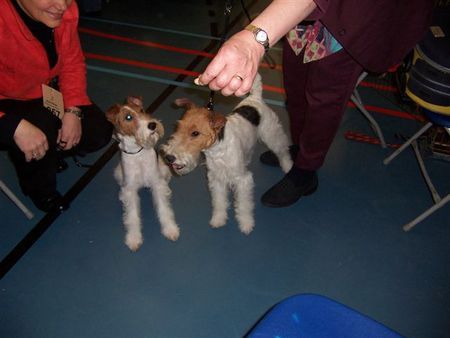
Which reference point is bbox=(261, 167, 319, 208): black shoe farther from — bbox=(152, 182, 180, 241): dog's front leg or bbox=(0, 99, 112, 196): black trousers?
bbox=(0, 99, 112, 196): black trousers

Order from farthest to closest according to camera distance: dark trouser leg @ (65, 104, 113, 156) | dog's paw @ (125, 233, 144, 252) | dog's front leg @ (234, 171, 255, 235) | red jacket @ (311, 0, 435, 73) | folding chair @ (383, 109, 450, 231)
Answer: dark trouser leg @ (65, 104, 113, 156), dog's front leg @ (234, 171, 255, 235), dog's paw @ (125, 233, 144, 252), folding chair @ (383, 109, 450, 231), red jacket @ (311, 0, 435, 73)

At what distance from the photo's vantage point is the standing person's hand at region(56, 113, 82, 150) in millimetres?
2318

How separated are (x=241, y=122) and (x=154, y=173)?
0.72 metres

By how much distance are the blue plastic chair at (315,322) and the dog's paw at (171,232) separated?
1.51m

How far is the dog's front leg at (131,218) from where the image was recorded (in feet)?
7.57

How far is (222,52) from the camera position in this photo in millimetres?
1013

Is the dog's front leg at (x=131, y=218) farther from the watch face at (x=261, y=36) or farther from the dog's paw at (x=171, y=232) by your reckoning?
the watch face at (x=261, y=36)

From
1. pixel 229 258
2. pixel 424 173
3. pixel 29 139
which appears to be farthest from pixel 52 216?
pixel 424 173

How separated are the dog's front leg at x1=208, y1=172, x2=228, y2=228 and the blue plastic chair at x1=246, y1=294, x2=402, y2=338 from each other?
152 cm

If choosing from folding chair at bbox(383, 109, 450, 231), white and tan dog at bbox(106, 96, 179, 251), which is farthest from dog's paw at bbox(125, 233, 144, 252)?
folding chair at bbox(383, 109, 450, 231)

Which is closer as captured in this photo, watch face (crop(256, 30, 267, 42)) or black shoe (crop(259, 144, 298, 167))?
watch face (crop(256, 30, 267, 42))

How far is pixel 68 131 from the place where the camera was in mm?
2322

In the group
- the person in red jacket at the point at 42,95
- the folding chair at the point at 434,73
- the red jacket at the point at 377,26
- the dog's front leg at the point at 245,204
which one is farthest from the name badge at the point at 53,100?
the folding chair at the point at 434,73

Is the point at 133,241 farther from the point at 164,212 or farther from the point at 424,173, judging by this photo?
the point at 424,173
